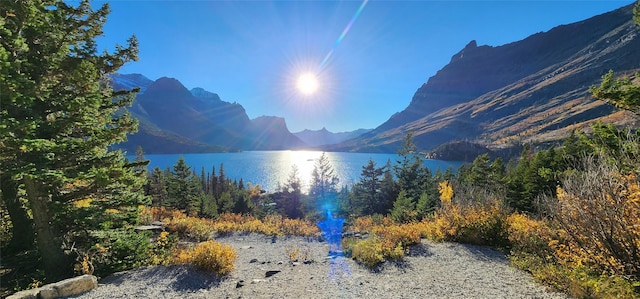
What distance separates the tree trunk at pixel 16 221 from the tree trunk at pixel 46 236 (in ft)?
4.30

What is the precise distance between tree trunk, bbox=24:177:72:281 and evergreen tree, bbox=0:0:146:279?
18 millimetres

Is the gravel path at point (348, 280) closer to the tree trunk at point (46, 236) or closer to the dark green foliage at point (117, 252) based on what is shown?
the dark green foliage at point (117, 252)

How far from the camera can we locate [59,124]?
653 centimetres

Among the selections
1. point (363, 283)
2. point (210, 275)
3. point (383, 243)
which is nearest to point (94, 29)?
point (210, 275)

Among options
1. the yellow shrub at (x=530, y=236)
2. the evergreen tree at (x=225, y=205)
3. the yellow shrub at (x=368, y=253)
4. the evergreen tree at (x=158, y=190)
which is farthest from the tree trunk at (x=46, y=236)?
the evergreen tree at (x=225, y=205)

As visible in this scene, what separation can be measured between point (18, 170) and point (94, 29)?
14.2 ft

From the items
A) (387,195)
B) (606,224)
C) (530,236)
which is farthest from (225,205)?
(606,224)

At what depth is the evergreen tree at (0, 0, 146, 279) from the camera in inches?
228

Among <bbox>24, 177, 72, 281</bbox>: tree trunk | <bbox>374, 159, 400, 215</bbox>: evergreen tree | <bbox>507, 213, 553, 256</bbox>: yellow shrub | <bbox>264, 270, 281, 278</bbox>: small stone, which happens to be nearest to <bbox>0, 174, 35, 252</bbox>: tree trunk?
<bbox>24, 177, 72, 281</bbox>: tree trunk

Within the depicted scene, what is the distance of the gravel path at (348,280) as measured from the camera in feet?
20.1

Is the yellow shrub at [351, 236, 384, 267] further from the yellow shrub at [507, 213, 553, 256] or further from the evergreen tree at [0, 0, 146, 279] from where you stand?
the evergreen tree at [0, 0, 146, 279]

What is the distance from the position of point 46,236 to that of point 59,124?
2914mm

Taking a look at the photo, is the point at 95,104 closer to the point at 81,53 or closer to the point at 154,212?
the point at 81,53

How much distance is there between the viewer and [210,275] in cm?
754
